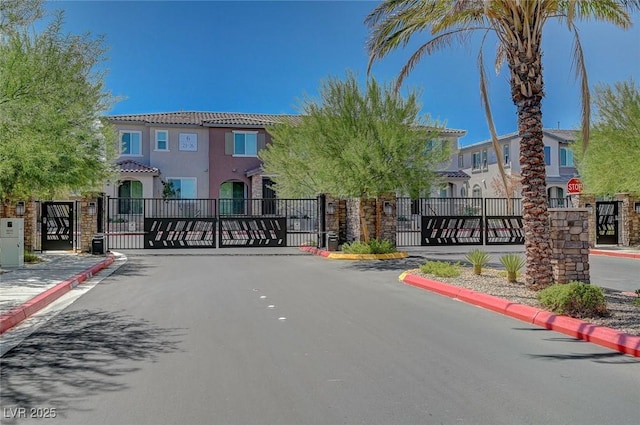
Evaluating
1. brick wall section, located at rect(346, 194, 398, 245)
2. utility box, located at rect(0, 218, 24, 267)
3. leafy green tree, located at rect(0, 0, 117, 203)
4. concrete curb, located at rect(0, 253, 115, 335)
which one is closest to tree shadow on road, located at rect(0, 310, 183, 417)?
concrete curb, located at rect(0, 253, 115, 335)

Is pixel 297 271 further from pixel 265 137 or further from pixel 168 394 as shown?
pixel 265 137

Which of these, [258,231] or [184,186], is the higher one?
[184,186]

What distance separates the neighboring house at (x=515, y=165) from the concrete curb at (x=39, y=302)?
107ft

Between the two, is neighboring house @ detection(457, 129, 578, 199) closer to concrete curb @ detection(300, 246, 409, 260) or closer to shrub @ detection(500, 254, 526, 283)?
concrete curb @ detection(300, 246, 409, 260)

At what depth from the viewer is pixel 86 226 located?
2123 cm

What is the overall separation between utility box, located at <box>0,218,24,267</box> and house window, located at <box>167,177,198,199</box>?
2073 centimetres

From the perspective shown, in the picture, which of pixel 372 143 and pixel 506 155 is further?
pixel 506 155

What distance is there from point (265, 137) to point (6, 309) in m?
29.8

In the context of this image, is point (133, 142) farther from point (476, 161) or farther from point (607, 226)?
point (607, 226)

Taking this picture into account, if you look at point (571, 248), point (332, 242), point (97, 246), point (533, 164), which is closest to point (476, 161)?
point (332, 242)

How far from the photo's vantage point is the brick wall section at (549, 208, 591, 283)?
432 inches

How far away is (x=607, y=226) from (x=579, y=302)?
68.2ft

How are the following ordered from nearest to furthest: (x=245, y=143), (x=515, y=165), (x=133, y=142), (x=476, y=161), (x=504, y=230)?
(x=504, y=230) < (x=133, y=142) < (x=245, y=143) < (x=515, y=165) < (x=476, y=161)

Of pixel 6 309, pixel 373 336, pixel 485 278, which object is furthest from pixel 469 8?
pixel 6 309
